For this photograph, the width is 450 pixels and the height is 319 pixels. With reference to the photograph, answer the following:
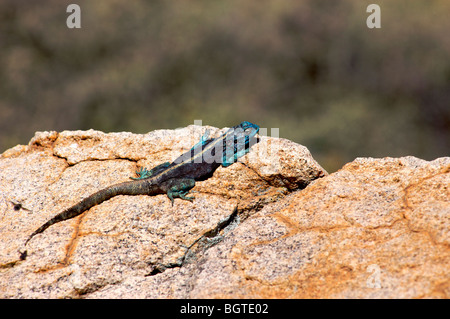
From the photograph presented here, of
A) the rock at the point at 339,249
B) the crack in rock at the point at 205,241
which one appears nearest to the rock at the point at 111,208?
the crack in rock at the point at 205,241

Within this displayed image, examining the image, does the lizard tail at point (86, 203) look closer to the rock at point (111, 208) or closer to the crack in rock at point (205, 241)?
the rock at point (111, 208)

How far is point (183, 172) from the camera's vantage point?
6.50 metres

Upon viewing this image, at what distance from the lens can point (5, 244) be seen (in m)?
5.57

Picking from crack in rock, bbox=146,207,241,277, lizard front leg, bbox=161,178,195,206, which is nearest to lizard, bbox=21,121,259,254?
lizard front leg, bbox=161,178,195,206

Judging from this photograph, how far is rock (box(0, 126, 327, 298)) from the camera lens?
5121 millimetres

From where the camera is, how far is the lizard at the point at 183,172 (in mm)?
6043

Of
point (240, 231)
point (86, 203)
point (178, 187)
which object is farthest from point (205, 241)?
point (86, 203)

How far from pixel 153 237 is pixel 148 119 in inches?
393

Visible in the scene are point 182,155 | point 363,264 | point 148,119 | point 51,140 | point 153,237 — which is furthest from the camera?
point 148,119

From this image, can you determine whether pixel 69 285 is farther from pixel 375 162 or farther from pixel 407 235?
pixel 375 162

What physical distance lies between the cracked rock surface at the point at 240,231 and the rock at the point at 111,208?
0.02 meters

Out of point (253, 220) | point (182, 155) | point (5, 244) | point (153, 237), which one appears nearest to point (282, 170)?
point (253, 220)

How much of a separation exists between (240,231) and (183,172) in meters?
1.49

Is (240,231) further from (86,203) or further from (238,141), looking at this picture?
(86,203)
